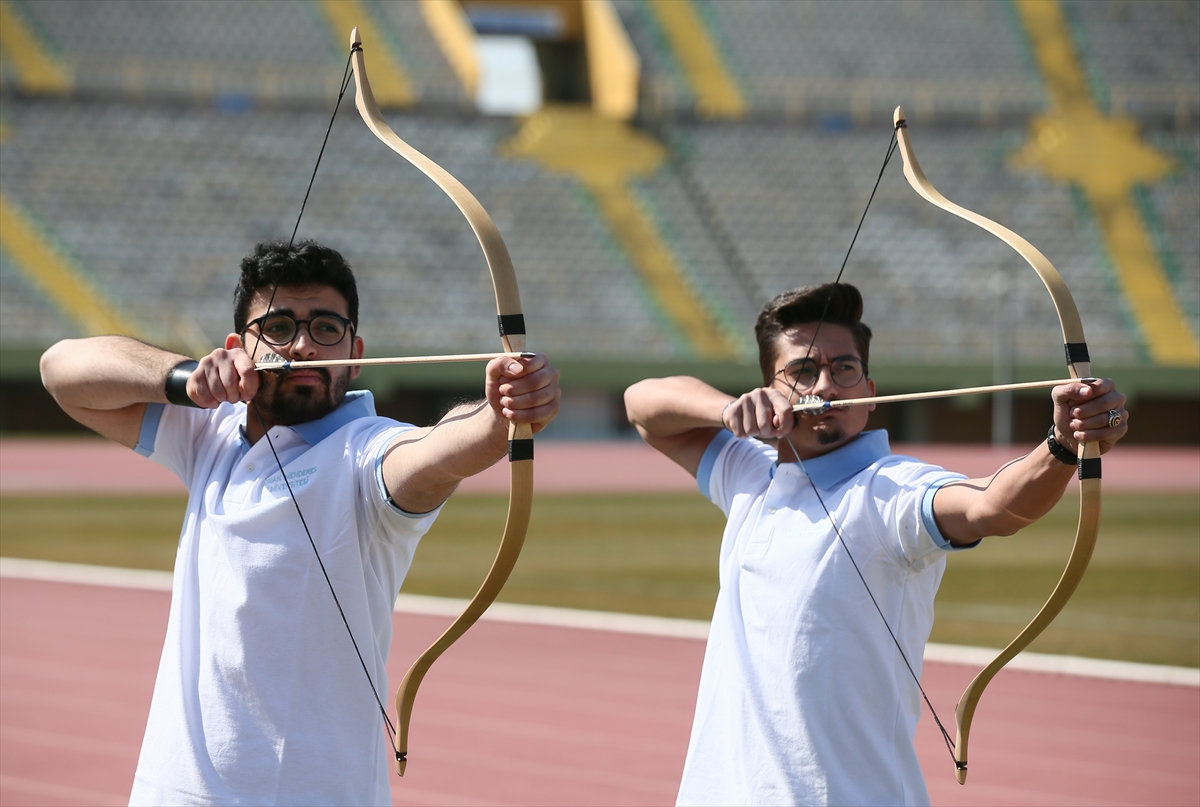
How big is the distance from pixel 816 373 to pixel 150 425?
4.04ft

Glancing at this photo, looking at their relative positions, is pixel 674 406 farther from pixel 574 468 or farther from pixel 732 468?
pixel 574 468

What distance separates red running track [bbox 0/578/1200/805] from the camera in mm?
4980

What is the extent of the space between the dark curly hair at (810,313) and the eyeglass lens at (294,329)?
2.60ft

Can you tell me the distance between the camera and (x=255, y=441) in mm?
2414

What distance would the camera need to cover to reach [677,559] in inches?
424

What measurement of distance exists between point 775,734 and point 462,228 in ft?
68.5

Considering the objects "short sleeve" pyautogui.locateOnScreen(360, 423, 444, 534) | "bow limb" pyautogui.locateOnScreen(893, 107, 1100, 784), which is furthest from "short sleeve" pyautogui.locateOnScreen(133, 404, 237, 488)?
"bow limb" pyautogui.locateOnScreen(893, 107, 1100, 784)

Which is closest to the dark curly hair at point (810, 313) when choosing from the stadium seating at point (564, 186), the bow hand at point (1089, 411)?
the bow hand at point (1089, 411)

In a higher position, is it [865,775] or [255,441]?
[255,441]

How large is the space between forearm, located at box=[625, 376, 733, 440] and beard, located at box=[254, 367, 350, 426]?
654 millimetres

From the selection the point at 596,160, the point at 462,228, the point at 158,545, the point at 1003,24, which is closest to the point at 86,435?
the point at 462,228

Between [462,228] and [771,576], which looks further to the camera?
[462,228]

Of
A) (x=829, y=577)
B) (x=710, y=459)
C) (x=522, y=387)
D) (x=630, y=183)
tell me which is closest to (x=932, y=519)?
(x=829, y=577)

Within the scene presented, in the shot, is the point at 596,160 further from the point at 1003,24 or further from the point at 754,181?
the point at 1003,24
